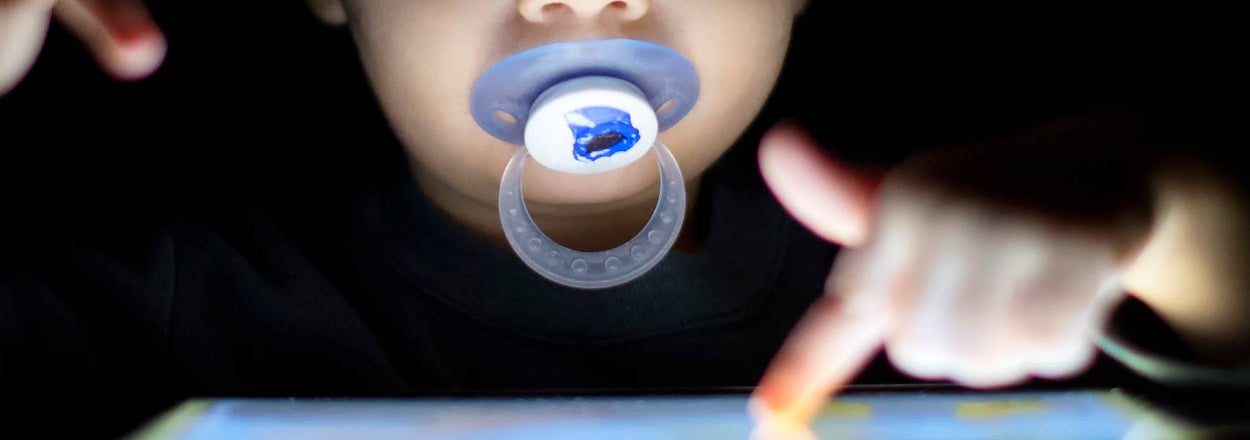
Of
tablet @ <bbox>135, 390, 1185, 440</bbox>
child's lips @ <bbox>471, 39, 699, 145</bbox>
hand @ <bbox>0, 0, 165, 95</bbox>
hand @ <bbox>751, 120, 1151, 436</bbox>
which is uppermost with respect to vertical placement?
hand @ <bbox>0, 0, 165, 95</bbox>

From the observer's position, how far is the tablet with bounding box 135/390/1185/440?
0.46m

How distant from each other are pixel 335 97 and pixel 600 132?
0.42 m

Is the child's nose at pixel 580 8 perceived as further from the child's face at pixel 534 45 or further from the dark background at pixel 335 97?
the dark background at pixel 335 97

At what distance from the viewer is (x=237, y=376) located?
70cm

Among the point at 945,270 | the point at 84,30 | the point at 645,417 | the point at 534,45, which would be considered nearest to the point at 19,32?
the point at 84,30

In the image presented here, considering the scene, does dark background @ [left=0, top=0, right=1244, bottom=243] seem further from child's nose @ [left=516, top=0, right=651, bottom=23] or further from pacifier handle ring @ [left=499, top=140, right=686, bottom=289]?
child's nose @ [left=516, top=0, right=651, bottom=23]

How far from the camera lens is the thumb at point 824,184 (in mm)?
493

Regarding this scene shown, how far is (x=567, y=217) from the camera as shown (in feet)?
2.48

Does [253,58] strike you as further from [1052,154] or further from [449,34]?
[1052,154]

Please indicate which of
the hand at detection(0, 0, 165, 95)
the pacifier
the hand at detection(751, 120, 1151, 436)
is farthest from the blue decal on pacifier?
the hand at detection(0, 0, 165, 95)

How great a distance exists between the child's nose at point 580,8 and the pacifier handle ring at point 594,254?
11 centimetres

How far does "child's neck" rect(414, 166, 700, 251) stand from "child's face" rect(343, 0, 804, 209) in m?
0.02

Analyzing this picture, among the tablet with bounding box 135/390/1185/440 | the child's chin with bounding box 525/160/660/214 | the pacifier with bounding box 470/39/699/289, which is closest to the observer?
the tablet with bounding box 135/390/1185/440

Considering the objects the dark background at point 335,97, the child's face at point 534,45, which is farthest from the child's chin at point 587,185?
the dark background at point 335,97
